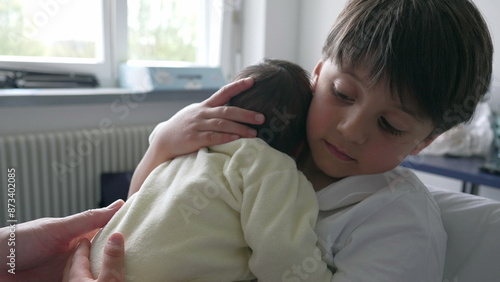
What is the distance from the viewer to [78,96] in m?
2.02

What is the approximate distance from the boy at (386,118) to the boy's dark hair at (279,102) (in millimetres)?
36

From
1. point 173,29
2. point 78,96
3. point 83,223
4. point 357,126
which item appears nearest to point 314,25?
point 173,29

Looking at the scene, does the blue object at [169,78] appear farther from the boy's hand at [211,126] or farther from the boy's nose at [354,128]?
the boy's nose at [354,128]

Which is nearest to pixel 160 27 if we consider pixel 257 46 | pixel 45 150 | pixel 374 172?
pixel 257 46

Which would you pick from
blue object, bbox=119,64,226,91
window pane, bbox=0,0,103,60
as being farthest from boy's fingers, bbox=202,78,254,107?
window pane, bbox=0,0,103,60

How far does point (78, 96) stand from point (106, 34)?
1.74 feet

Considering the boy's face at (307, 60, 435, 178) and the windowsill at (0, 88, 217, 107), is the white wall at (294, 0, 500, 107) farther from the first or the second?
the boy's face at (307, 60, 435, 178)

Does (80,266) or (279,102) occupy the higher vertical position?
(279,102)

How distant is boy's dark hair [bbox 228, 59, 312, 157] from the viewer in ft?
2.74

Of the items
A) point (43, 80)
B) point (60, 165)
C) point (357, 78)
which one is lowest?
point (60, 165)

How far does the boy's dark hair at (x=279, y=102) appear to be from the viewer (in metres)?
0.84

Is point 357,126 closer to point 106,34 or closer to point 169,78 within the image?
point 169,78

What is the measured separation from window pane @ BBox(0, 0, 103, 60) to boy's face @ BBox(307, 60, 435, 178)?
1.87 m

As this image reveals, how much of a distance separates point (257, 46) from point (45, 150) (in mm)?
1571
